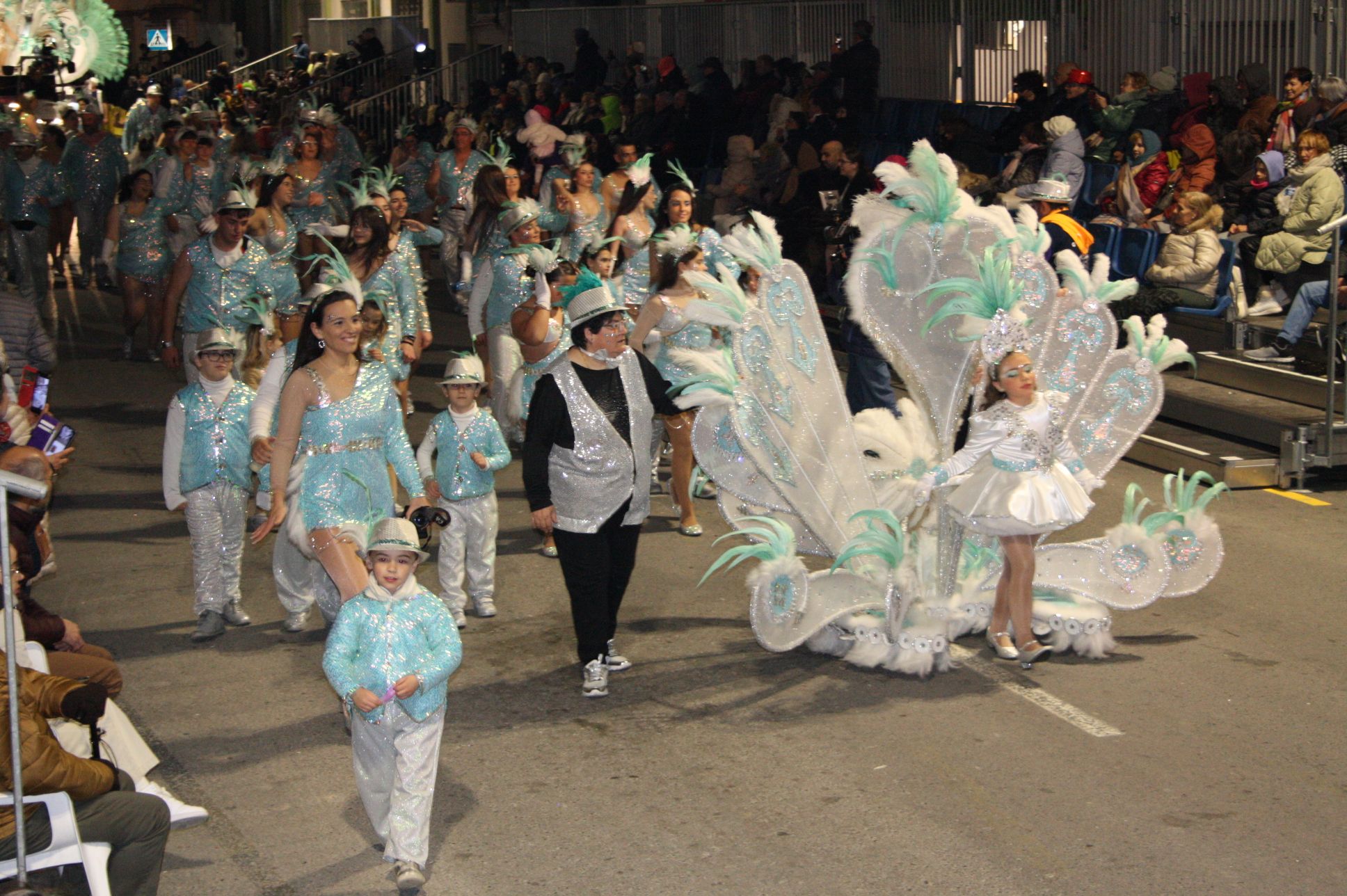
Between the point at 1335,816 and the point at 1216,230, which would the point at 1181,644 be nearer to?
the point at 1335,816

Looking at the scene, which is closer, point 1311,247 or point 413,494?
point 413,494

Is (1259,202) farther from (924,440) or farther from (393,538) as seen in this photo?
(393,538)

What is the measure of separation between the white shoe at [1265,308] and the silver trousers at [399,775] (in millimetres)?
9146

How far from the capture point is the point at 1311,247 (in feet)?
38.0

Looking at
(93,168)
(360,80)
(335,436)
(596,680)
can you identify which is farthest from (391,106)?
(596,680)

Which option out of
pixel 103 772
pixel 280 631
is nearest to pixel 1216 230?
pixel 280 631

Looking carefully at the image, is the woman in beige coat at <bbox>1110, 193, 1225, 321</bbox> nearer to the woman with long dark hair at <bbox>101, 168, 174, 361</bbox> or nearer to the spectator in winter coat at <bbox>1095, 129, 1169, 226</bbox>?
the spectator in winter coat at <bbox>1095, 129, 1169, 226</bbox>

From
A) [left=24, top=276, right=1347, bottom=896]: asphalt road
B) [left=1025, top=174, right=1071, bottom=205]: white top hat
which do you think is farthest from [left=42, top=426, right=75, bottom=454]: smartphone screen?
[left=1025, top=174, right=1071, bottom=205]: white top hat

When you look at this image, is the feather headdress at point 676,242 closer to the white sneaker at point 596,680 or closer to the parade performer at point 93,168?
the white sneaker at point 596,680

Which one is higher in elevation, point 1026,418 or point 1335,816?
point 1026,418

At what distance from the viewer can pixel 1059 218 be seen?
1008 cm

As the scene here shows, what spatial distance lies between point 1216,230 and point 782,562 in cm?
760

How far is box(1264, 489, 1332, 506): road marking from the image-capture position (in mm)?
9523

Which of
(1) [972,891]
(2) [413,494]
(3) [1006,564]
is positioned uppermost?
(2) [413,494]
